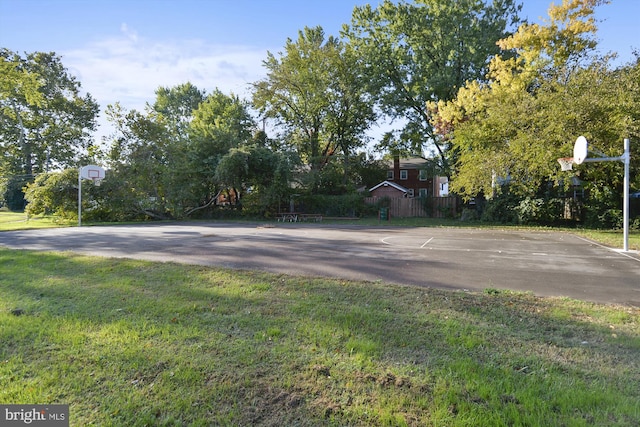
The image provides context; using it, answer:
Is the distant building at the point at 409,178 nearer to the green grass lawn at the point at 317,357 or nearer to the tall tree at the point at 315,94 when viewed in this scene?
the tall tree at the point at 315,94

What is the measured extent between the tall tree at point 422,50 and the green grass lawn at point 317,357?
24387mm

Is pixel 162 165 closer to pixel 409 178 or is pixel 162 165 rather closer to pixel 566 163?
pixel 566 163

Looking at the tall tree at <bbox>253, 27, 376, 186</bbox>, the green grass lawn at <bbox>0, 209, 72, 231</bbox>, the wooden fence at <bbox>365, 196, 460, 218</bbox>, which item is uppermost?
the tall tree at <bbox>253, 27, 376, 186</bbox>

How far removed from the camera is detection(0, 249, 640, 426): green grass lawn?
252 cm

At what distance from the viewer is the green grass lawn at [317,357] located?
2523mm

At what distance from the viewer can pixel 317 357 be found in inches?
130

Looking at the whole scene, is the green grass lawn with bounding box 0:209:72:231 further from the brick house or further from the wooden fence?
the brick house

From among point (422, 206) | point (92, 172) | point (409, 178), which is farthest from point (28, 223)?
point (409, 178)

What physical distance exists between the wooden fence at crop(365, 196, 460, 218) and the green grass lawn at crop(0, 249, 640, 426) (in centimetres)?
2294

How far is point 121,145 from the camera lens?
2505 cm

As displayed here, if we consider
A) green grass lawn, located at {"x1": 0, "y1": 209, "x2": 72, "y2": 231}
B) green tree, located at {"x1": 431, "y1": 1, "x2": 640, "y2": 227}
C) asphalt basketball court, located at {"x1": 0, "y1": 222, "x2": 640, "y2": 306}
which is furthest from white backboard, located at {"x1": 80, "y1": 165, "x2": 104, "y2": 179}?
green tree, located at {"x1": 431, "y1": 1, "x2": 640, "y2": 227}

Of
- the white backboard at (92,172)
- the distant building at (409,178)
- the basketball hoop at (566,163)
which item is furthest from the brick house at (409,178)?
the white backboard at (92,172)

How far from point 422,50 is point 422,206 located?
470 inches

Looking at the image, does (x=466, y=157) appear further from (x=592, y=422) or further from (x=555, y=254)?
(x=592, y=422)
